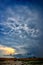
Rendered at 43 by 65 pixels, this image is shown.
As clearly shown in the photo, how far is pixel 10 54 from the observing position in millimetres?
3678

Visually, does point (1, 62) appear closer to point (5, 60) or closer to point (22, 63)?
point (5, 60)

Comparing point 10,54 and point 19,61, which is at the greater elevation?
point 10,54

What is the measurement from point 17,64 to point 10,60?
247mm

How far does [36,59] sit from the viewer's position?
3.67 meters

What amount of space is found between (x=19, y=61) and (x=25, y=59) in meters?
0.20

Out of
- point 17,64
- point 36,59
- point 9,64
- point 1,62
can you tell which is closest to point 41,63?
point 36,59

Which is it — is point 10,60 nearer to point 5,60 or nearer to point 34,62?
point 5,60

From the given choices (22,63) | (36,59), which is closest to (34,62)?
(36,59)

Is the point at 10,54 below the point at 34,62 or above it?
above

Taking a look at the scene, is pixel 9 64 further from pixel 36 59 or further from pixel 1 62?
pixel 36 59

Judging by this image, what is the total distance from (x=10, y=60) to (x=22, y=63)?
0.37 meters

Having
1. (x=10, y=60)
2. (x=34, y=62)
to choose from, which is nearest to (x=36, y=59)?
(x=34, y=62)

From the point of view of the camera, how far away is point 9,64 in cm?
358

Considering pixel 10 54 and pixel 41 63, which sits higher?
pixel 10 54
